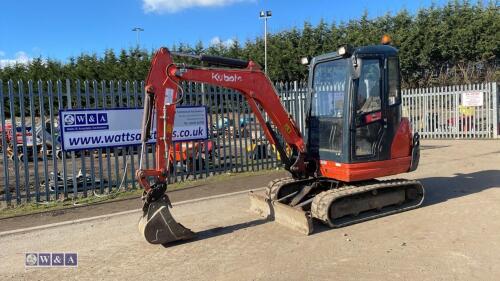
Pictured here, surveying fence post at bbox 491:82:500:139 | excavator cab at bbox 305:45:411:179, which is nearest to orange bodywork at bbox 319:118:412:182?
excavator cab at bbox 305:45:411:179

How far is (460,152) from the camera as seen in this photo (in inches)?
587

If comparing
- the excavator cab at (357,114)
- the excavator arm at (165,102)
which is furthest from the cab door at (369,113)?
the excavator arm at (165,102)

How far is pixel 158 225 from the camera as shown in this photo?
5996 millimetres

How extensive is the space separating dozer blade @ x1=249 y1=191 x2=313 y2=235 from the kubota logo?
6.46 feet

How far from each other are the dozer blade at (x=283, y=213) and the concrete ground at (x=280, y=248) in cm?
14

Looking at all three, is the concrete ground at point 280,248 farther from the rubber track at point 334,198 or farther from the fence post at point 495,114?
the fence post at point 495,114

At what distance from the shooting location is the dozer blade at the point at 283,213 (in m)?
6.35

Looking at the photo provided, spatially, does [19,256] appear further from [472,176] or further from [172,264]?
[472,176]

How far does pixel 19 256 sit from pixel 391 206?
5582mm

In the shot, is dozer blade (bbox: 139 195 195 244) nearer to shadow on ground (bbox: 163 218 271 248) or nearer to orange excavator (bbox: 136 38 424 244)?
orange excavator (bbox: 136 38 424 244)

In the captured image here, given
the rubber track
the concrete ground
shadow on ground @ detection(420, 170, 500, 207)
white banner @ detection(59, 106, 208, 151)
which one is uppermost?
white banner @ detection(59, 106, 208, 151)

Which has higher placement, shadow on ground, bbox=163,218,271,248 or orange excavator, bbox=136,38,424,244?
orange excavator, bbox=136,38,424,244

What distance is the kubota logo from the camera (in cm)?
659

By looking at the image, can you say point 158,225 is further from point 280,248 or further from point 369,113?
point 369,113
